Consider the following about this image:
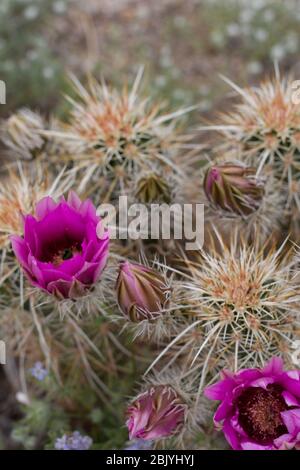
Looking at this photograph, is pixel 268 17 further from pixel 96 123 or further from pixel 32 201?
pixel 32 201

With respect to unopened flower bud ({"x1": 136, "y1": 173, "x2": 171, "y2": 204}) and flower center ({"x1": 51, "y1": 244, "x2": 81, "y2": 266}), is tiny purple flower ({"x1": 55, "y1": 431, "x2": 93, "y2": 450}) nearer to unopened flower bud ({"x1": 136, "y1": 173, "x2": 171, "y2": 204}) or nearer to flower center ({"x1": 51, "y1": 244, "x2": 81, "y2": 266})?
flower center ({"x1": 51, "y1": 244, "x2": 81, "y2": 266})

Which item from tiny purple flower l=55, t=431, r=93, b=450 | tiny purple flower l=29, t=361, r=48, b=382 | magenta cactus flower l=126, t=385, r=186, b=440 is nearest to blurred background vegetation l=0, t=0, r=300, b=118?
tiny purple flower l=29, t=361, r=48, b=382

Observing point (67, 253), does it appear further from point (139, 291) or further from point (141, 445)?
point (141, 445)

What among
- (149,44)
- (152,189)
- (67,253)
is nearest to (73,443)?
(67,253)

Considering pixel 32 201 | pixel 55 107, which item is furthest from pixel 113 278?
pixel 55 107

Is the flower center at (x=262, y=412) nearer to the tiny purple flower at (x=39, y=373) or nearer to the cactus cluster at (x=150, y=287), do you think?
the cactus cluster at (x=150, y=287)
